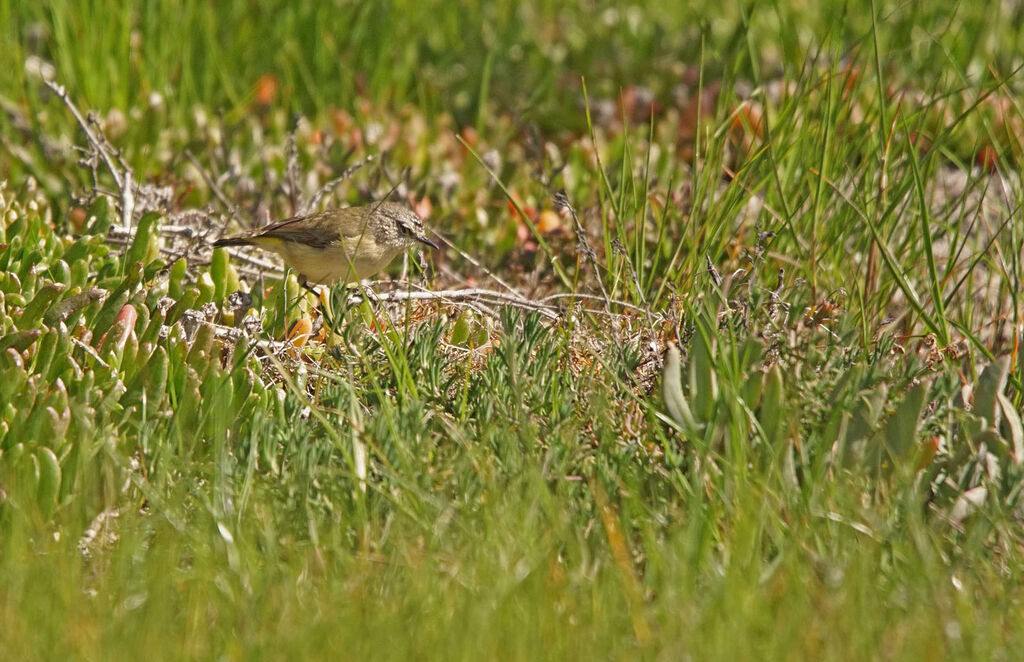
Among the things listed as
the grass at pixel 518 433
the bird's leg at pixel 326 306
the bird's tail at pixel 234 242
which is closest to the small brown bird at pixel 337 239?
the bird's tail at pixel 234 242

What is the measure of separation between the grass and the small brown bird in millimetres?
199

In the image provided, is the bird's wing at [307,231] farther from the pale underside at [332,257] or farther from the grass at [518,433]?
the grass at [518,433]

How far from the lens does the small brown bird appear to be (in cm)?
545

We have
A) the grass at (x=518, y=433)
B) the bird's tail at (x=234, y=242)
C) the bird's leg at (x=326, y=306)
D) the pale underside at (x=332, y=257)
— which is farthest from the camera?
the pale underside at (x=332, y=257)

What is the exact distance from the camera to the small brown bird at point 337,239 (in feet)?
17.9

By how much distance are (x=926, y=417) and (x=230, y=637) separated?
7.13ft

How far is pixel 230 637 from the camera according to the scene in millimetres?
2885

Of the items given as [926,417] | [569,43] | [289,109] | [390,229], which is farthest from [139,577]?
[569,43]

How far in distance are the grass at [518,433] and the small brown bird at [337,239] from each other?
0.65ft

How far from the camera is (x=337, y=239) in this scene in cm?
564

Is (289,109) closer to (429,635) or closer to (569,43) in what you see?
(569,43)

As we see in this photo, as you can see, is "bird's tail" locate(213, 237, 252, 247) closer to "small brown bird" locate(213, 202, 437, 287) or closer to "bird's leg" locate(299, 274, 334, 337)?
"small brown bird" locate(213, 202, 437, 287)

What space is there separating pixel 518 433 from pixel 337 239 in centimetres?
199

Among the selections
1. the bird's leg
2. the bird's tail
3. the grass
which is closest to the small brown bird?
the bird's tail
